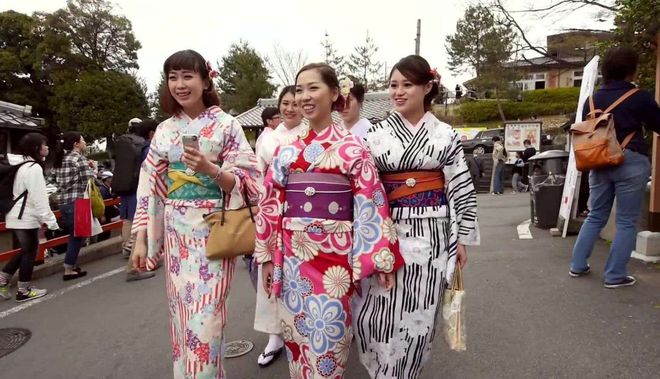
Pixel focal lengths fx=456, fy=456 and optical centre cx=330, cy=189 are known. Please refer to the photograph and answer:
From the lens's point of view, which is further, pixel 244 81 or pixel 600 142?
pixel 244 81

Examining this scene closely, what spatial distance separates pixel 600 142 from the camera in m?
3.76

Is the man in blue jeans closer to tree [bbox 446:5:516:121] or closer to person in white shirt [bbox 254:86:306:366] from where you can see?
person in white shirt [bbox 254:86:306:366]

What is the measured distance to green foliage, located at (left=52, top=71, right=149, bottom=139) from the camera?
949 inches

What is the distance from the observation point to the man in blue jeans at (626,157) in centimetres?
378

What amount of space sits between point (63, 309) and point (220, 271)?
3.16 metres

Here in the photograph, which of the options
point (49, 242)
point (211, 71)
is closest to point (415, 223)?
point (211, 71)

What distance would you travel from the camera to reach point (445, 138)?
2.18 m

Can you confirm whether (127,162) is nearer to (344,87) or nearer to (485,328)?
(344,87)

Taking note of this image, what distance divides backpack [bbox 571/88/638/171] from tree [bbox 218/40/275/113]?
28578 millimetres

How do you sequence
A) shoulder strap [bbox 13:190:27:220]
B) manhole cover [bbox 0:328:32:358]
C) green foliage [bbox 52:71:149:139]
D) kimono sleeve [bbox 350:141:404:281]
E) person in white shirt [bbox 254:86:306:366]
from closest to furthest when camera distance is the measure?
1. kimono sleeve [bbox 350:141:404:281]
2. person in white shirt [bbox 254:86:306:366]
3. manhole cover [bbox 0:328:32:358]
4. shoulder strap [bbox 13:190:27:220]
5. green foliage [bbox 52:71:149:139]

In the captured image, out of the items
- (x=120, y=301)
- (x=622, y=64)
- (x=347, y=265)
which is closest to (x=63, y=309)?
(x=120, y=301)

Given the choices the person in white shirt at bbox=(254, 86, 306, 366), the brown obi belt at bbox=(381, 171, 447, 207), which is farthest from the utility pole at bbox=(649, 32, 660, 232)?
the person in white shirt at bbox=(254, 86, 306, 366)

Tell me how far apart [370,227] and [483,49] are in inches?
1353

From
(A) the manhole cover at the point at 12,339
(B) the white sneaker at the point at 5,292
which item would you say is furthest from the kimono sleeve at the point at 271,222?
(B) the white sneaker at the point at 5,292
